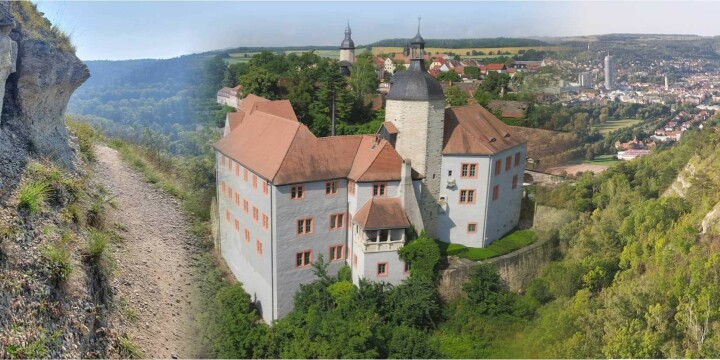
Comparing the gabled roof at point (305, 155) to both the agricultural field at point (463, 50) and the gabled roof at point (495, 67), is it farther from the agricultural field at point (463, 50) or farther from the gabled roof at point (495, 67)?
the gabled roof at point (495, 67)

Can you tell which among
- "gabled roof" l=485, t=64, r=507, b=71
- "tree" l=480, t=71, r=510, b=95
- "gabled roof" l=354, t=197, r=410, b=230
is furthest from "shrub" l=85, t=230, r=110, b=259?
"gabled roof" l=485, t=64, r=507, b=71

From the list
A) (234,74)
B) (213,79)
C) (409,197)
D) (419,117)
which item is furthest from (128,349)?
(234,74)

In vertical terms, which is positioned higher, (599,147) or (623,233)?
(599,147)

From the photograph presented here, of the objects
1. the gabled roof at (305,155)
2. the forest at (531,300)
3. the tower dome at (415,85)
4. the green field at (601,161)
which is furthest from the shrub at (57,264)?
the green field at (601,161)

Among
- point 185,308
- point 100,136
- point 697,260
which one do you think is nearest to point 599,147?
point 697,260

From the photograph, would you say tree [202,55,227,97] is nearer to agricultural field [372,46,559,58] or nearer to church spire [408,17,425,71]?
church spire [408,17,425,71]

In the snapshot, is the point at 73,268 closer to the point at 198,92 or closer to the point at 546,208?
the point at 198,92
